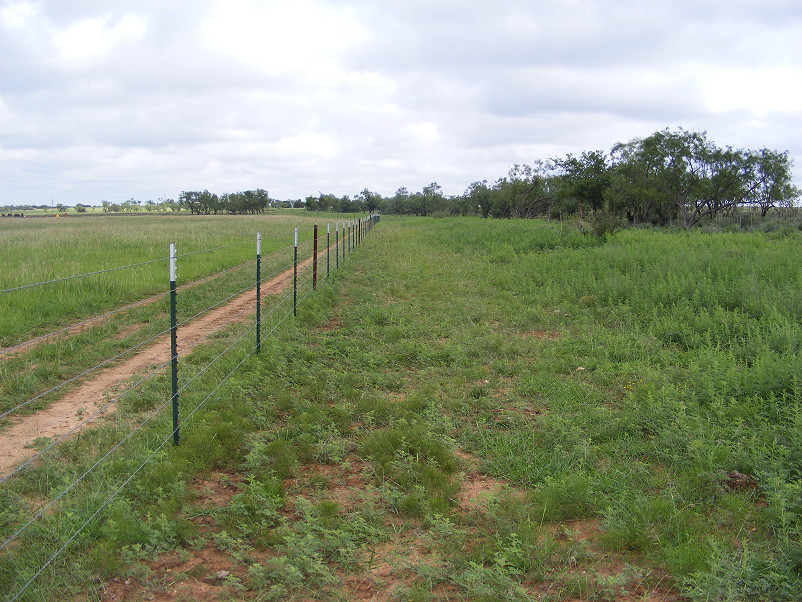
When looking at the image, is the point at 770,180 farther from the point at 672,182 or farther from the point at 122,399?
the point at 122,399

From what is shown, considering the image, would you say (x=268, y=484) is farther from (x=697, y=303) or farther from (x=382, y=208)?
(x=382, y=208)

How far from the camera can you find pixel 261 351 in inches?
307

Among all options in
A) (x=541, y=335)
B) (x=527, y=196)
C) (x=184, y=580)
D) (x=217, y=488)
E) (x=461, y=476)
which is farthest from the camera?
(x=527, y=196)

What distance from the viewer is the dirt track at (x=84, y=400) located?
4.73 m

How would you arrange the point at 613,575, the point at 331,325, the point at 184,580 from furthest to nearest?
1. the point at 331,325
2. the point at 613,575
3. the point at 184,580

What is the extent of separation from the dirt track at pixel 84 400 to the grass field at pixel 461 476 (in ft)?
1.34

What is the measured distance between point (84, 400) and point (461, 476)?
4064 millimetres

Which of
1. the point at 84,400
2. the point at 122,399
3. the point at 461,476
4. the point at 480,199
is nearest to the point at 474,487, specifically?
the point at 461,476

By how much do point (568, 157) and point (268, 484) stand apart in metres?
48.7

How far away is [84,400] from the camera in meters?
5.85

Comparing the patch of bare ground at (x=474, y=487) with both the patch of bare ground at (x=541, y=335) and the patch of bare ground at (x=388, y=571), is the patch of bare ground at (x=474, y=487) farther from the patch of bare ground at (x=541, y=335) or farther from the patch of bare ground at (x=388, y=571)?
the patch of bare ground at (x=541, y=335)

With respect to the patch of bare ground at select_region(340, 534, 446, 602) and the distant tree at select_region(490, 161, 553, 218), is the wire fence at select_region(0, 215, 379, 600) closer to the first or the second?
the patch of bare ground at select_region(340, 534, 446, 602)

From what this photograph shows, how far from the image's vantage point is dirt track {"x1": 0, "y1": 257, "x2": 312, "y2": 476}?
4727mm

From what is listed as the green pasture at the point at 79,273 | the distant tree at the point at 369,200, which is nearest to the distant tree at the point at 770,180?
the green pasture at the point at 79,273
